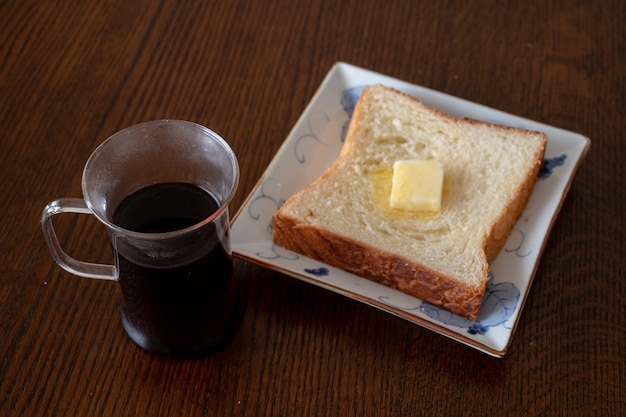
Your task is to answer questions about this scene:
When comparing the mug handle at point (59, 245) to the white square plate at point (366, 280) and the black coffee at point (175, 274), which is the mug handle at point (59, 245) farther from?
the white square plate at point (366, 280)

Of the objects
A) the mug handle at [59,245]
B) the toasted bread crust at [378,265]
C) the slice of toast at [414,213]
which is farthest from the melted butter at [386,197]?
the mug handle at [59,245]

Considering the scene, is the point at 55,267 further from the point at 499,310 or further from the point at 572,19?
the point at 572,19

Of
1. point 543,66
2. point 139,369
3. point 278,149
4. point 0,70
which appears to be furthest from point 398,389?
point 0,70

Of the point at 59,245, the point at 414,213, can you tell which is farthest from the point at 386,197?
the point at 59,245

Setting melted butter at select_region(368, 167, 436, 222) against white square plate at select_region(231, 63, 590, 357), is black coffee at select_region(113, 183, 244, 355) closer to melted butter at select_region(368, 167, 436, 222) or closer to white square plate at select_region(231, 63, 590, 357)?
white square plate at select_region(231, 63, 590, 357)

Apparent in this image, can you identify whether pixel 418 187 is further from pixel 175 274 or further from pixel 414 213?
pixel 175 274

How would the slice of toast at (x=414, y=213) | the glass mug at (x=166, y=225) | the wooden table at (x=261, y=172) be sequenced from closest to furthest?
the glass mug at (x=166, y=225)
the wooden table at (x=261, y=172)
the slice of toast at (x=414, y=213)

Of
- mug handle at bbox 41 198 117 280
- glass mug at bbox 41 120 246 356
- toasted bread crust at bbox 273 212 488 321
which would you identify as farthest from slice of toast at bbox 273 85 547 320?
mug handle at bbox 41 198 117 280
